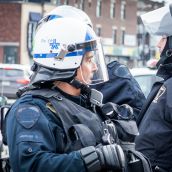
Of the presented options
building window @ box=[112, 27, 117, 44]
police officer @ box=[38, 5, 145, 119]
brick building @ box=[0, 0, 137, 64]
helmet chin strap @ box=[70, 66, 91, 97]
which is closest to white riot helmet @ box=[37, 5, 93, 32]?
helmet chin strap @ box=[70, 66, 91, 97]

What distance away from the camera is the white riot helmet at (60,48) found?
287 cm

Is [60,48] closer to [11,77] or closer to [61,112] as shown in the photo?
[61,112]

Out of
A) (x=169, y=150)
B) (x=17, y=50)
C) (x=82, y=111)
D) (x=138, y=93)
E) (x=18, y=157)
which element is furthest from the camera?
(x=17, y=50)

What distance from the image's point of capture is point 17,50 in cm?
3747

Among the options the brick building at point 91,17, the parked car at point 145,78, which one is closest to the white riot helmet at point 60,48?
the parked car at point 145,78

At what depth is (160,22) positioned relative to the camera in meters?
4.00

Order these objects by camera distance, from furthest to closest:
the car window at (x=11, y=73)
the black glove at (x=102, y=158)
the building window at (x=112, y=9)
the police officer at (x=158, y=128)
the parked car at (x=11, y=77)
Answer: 1. the building window at (x=112, y=9)
2. the car window at (x=11, y=73)
3. the parked car at (x=11, y=77)
4. the police officer at (x=158, y=128)
5. the black glove at (x=102, y=158)

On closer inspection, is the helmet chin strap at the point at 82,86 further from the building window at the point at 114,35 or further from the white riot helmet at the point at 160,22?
the building window at the point at 114,35

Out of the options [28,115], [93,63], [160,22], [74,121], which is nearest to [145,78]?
[160,22]

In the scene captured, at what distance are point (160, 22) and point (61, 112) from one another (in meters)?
1.51

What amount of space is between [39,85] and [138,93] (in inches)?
44.2

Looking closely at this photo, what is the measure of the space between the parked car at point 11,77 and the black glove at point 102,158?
12.3m

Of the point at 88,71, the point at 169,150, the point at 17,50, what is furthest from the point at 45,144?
the point at 17,50

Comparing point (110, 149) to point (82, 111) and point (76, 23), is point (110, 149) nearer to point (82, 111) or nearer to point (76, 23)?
point (82, 111)
